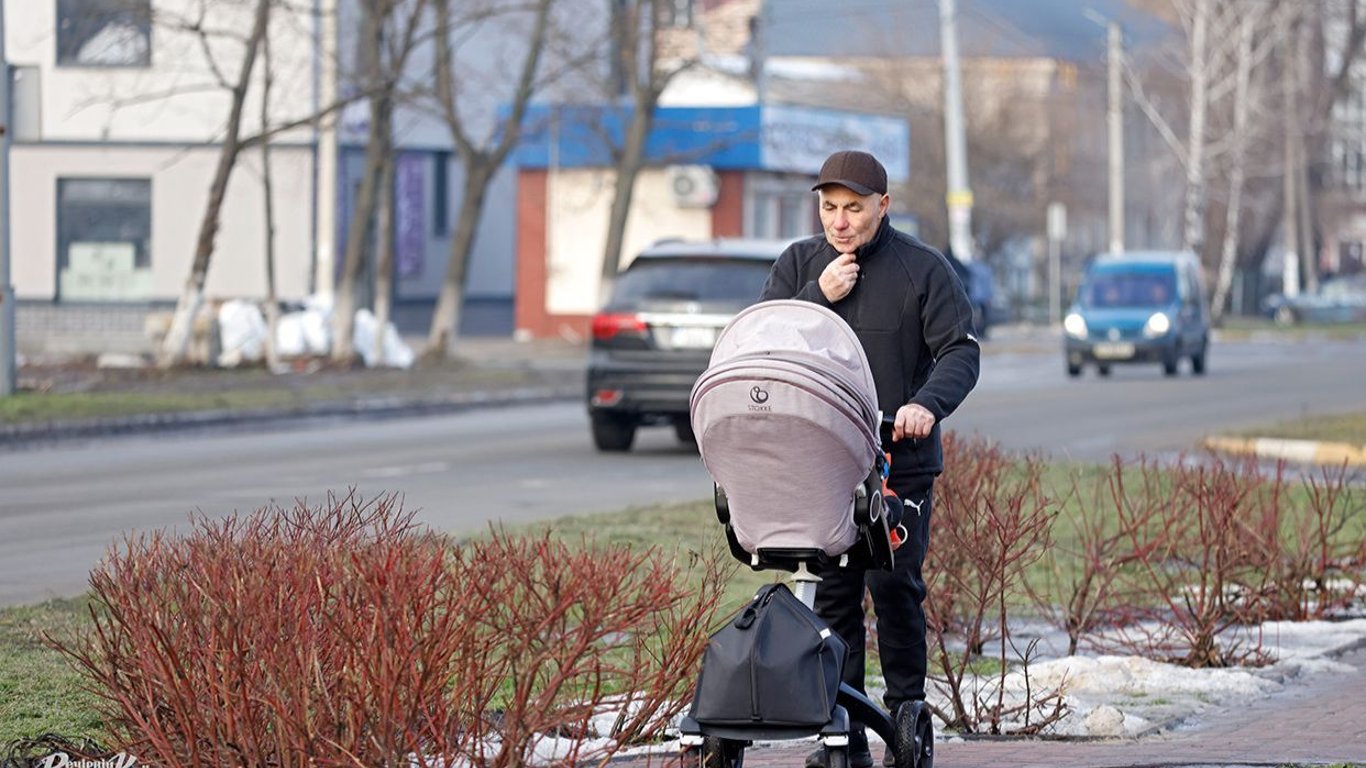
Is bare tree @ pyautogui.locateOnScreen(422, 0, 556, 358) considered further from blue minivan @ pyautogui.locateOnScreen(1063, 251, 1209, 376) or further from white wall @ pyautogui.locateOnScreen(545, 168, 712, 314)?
white wall @ pyautogui.locateOnScreen(545, 168, 712, 314)

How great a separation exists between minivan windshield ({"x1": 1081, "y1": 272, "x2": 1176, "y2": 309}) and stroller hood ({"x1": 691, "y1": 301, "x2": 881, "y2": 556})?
31717mm

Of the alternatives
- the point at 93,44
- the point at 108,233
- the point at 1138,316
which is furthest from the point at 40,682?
the point at 108,233

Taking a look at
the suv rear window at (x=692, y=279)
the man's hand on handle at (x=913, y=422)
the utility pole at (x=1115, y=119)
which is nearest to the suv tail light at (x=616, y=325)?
the suv rear window at (x=692, y=279)

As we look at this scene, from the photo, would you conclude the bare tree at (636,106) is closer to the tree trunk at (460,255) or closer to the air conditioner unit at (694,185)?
the tree trunk at (460,255)

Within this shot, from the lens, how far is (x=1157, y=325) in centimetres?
3606

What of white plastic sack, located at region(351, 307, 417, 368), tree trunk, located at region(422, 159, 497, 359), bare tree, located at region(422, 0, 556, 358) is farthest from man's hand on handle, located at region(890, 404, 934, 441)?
tree trunk, located at region(422, 159, 497, 359)

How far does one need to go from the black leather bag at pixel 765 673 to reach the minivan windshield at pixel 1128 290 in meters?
31.9

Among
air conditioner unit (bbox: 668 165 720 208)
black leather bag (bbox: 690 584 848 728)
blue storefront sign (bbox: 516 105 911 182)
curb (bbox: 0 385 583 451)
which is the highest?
blue storefront sign (bbox: 516 105 911 182)

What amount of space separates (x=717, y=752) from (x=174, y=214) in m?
39.6

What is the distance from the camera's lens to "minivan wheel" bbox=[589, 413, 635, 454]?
2038 cm

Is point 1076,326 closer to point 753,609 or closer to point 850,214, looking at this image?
point 850,214

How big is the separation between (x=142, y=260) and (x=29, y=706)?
123ft

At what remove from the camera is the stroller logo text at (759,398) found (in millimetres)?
5723

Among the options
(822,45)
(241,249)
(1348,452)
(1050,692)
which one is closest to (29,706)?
(1050,692)
